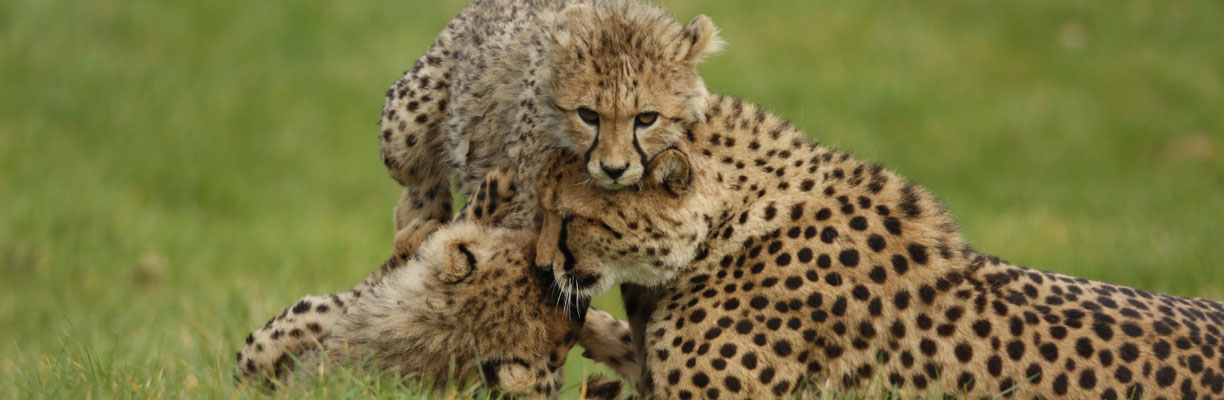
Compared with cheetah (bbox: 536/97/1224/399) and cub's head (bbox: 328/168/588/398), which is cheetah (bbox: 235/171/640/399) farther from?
cheetah (bbox: 536/97/1224/399)

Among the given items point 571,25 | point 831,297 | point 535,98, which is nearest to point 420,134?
point 535,98

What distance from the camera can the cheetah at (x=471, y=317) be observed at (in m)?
3.30

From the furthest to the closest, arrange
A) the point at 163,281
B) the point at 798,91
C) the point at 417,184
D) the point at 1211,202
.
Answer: the point at 798,91
the point at 1211,202
the point at 163,281
the point at 417,184

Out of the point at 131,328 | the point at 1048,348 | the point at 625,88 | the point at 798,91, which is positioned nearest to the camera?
the point at 1048,348

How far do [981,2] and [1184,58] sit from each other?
1457mm

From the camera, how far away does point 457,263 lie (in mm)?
3295

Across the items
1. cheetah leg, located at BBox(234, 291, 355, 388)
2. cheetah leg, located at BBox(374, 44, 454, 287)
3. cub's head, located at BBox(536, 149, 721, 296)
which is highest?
cheetah leg, located at BBox(374, 44, 454, 287)

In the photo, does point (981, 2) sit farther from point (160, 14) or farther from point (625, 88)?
point (625, 88)

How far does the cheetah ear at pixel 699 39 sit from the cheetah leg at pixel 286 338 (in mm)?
1204

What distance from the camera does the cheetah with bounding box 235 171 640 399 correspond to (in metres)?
3.30

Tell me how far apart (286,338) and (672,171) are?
1.27 meters

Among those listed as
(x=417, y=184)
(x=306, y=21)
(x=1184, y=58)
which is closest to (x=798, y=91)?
(x=1184, y=58)

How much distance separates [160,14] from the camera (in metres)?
9.38

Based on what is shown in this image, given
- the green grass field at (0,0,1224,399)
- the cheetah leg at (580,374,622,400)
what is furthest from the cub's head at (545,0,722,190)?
the green grass field at (0,0,1224,399)
